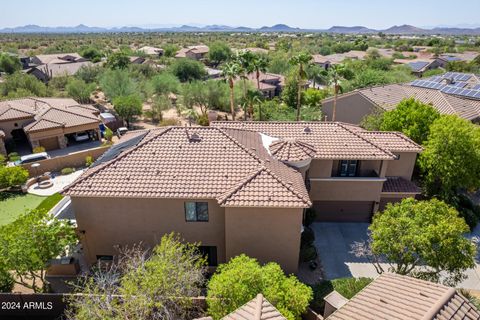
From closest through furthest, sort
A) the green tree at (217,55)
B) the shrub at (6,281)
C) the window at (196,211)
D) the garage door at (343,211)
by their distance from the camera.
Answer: the shrub at (6,281), the window at (196,211), the garage door at (343,211), the green tree at (217,55)

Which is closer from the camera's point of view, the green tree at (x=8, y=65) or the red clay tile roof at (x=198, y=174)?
the red clay tile roof at (x=198, y=174)

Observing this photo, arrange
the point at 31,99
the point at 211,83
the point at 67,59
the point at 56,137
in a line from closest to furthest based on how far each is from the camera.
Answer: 1. the point at 56,137
2. the point at 31,99
3. the point at 211,83
4. the point at 67,59

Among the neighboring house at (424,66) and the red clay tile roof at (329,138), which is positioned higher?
the red clay tile roof at (329,138)

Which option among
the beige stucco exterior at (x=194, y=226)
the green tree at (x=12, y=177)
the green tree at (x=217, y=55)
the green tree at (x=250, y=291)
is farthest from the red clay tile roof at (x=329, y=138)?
the green tree at (x=217, y=55)

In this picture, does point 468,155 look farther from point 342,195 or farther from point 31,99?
point 31,99

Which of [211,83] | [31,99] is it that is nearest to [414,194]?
[211,83]

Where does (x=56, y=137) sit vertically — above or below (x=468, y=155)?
below

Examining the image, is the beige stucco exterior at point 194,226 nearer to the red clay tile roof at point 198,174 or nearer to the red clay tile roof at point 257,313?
the red clay tile roof at point 198,174
